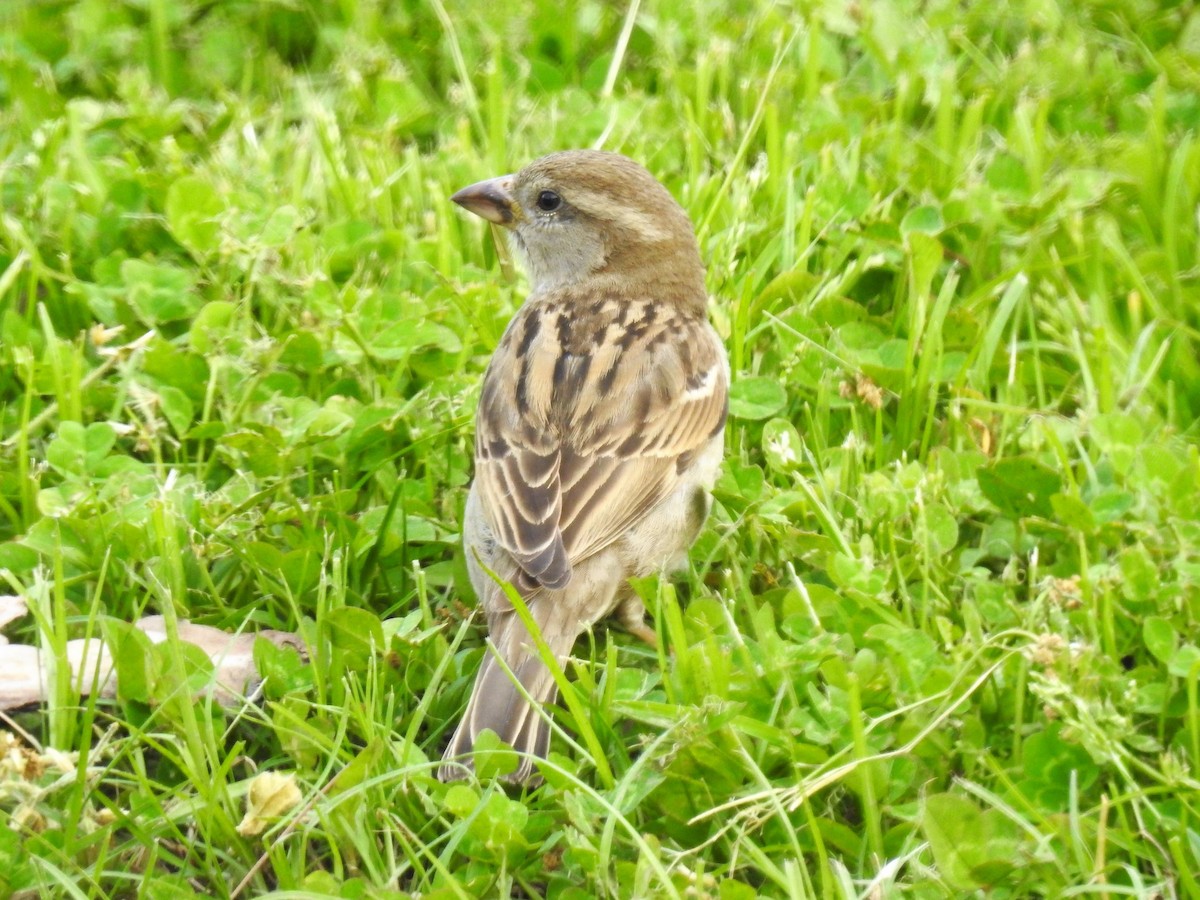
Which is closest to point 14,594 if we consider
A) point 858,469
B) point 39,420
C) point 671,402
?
point 39,420

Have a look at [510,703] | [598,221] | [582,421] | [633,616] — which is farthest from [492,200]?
[510,703]

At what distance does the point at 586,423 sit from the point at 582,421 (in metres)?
0.01

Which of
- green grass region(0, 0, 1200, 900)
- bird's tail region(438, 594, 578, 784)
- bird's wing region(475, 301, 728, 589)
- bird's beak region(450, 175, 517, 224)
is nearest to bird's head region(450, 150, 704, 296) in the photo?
bird's beak region(450, 175, 517, 224)

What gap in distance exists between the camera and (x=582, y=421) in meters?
4.57

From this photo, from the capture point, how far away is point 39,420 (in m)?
4.85

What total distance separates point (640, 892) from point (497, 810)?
1.24 ft

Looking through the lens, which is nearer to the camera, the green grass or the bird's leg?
the green grass

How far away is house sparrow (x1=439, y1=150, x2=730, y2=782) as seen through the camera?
4.14m

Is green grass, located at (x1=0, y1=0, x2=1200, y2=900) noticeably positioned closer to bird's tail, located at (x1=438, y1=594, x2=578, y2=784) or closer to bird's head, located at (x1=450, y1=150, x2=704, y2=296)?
bird's tail, located at (x1=438, y1=594, x2=578, y2=784)

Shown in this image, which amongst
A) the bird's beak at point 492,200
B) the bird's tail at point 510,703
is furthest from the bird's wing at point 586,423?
the bird's beak at point 492,200

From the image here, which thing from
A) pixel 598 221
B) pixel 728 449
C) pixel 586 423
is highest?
pixel 598 221

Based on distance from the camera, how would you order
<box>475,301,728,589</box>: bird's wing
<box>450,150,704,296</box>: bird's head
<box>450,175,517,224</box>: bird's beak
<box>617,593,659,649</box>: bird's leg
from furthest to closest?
<box>450,175,517,224</box>: bird's beak, <box>450,150,704,296</box>: bird's head, <box>617,593,659,649</box>: bird's leg, <box>475,301,728,589</box>: bird's wing

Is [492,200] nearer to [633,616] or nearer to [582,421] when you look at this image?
[582,421]

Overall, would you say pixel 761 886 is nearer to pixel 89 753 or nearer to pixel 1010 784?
pixel 1010 784
